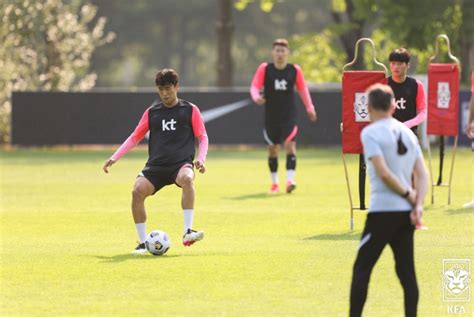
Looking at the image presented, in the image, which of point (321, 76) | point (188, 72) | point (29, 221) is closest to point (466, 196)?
point (29, 221)

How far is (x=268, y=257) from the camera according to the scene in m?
14.7

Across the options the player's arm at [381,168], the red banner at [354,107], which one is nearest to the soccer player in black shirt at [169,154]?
the red banner at [354,107]

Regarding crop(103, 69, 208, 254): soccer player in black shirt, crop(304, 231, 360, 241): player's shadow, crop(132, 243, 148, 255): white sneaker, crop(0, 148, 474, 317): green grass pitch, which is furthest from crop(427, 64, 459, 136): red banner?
crop(132, 243, 148, 255): white sneaker

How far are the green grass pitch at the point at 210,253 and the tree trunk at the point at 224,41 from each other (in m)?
20.2

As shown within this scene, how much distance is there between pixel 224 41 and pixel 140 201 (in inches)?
1267

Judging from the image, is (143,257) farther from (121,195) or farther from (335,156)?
(335,156)

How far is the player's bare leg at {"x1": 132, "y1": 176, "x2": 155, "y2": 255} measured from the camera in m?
14.8

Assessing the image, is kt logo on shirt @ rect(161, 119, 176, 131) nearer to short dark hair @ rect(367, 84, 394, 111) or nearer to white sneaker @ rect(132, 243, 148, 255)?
white sneaker @ rect(132, 243, 148, 255)

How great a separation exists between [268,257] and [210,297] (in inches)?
109

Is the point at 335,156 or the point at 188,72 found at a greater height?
the point at 335,156

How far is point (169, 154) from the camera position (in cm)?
1508

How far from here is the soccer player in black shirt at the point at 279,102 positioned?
23562 millimetres

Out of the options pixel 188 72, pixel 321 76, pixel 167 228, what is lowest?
pixel 188 72

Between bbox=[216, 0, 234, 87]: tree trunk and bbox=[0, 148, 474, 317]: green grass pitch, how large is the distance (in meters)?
20.2
